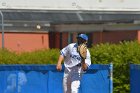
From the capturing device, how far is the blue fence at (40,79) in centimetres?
1416

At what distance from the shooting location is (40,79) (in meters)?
14.4

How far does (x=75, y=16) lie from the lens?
3588cm

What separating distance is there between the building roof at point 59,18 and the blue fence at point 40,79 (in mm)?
18307

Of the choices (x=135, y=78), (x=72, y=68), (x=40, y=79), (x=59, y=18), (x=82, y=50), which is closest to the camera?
(x=82, y=50)

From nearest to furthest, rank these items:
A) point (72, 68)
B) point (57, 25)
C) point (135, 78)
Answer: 1. point (72, 68)
2. point (135, 78)
3. point (57, 25)

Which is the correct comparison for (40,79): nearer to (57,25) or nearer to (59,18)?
(57,25)

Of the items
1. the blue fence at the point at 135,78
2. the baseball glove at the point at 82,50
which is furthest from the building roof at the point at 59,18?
the baseball glove at the point at 82,50

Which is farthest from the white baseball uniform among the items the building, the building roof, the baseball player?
the building roof

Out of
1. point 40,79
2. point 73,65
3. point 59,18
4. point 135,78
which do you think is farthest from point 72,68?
point 59,18

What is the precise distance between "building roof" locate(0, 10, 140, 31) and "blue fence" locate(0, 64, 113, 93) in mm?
18307

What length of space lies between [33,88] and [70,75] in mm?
2154

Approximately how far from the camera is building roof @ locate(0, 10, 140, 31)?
33.0 metres

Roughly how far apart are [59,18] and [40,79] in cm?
2061

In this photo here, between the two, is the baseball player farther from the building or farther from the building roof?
the building roof
